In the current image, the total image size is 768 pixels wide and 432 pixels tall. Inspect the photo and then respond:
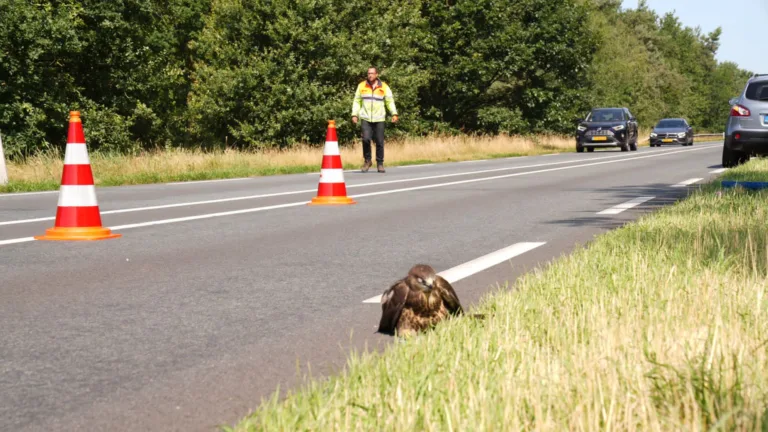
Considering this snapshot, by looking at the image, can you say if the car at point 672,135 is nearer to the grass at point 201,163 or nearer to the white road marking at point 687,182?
the grass at point 201,163

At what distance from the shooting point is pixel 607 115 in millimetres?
40125

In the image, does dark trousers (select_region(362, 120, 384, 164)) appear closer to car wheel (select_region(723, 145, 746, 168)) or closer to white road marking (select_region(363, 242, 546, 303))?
car wheel (select_region(723, 145, 746, 168))

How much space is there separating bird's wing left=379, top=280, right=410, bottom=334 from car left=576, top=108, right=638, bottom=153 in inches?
1390

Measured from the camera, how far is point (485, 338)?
3822 millimetres

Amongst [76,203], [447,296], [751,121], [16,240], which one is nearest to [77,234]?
[76,203]

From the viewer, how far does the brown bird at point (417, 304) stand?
14.4 feet

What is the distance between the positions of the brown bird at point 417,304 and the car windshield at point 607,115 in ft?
120

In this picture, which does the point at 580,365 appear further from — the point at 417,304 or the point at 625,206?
the point at 625,206

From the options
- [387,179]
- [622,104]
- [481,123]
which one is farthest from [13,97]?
[622,104]

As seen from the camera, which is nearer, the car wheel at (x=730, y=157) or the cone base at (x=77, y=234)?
the cone base at (x=77, y=234)

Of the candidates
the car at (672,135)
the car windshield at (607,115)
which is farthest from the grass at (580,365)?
the car at (672,135)

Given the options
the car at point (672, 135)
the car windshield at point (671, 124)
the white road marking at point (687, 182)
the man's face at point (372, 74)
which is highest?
the man's face at point (372, 74)

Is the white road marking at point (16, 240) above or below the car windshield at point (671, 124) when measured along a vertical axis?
above

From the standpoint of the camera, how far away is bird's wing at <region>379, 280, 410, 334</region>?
439 centimetres
